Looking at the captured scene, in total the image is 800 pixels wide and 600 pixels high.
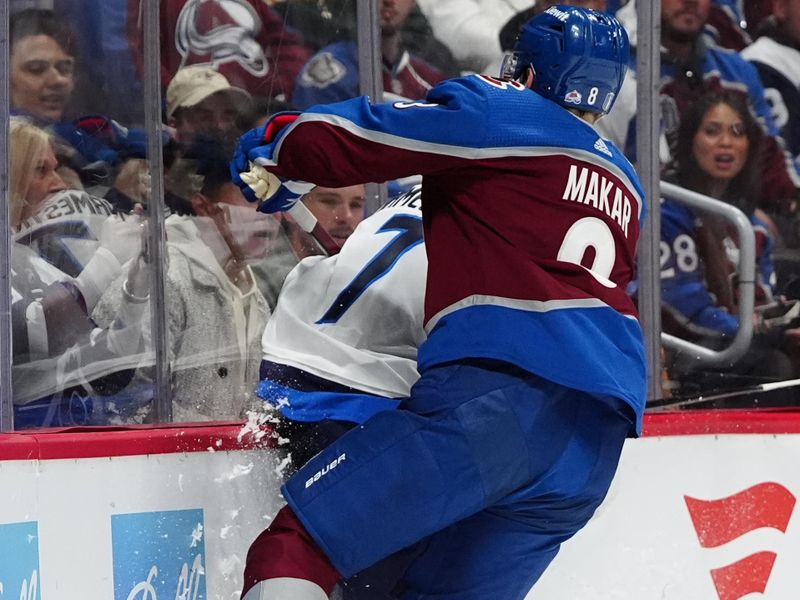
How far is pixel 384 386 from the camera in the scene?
2.16 metres

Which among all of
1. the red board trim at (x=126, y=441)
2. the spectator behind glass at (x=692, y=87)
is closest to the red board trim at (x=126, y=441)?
the red board trim at (x=126, y=441)

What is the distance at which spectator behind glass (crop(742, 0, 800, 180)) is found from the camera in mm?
3740

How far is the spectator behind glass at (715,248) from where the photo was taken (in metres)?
3.68

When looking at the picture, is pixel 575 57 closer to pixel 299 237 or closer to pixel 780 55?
pixel 299 237

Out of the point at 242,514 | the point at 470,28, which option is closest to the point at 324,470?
the point at 242,514

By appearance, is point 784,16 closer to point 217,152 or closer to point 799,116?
point 799,116

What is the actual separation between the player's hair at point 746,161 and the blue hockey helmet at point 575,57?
1641mm

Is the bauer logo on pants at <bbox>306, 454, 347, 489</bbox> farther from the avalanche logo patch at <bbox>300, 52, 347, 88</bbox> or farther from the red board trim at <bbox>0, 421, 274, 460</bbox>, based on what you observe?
the avalanche logo patch at <bbox>300, 52, 347, 88</bbox>

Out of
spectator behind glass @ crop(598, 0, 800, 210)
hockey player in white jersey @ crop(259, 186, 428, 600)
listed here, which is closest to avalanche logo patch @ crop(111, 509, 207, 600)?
hockey player in white jersey @ crop(259, 186, 428, 600)

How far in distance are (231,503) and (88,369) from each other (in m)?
0.64

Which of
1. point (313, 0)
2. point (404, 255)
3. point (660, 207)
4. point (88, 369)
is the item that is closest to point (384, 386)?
point (404, 255)

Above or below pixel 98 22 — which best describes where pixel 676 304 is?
below

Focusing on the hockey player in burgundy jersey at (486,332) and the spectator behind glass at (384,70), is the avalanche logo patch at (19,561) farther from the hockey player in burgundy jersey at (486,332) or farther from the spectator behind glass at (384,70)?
the spectator behind glass at (384,70)

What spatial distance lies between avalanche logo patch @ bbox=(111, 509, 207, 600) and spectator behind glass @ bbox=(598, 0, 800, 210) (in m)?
1.84
